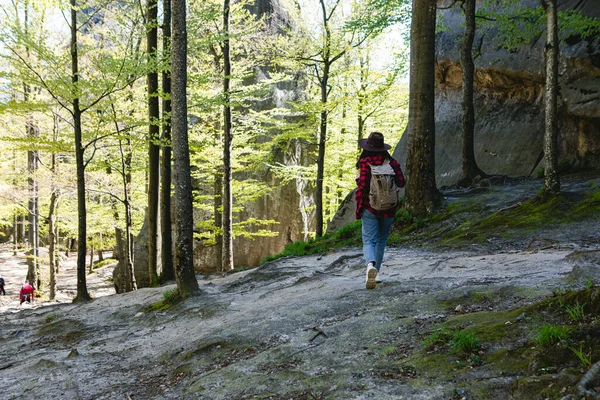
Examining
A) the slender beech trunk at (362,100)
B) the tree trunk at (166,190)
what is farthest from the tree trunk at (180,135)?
the slender beech trunk at (362,100)

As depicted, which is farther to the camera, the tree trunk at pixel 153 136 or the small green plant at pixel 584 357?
the tree trunk at pixel 153 136

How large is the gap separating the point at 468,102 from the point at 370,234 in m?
7.61

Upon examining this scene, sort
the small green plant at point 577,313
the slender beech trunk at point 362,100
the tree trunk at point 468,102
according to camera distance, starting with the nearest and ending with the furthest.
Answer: the small green plant at point 577,313 → the tree trunk at point 468,102 → the slender beech trunk at point 362,100

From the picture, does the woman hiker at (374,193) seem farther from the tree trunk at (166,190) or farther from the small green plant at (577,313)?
the tree trunk at (166,190)

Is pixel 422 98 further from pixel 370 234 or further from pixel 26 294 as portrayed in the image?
pixel 26 294

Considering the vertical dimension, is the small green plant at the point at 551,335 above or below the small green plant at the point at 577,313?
below

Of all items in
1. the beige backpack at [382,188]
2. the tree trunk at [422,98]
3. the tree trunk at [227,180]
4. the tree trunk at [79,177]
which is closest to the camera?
the beige backpack at [382,188]

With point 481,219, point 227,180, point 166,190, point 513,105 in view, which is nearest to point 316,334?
point 481,219

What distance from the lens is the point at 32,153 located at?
18781mm

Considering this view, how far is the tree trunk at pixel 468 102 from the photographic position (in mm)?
11484

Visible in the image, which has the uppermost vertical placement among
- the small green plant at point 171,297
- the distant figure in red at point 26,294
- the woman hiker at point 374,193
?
the woman hiker at point 374,193

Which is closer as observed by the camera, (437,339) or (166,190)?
(437,339)

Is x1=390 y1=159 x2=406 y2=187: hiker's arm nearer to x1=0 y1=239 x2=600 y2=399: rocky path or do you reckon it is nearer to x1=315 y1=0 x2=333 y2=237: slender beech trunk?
x1=0 y1=239 x2=600 y2=399: rocky path

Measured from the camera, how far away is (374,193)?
17.4 ft
